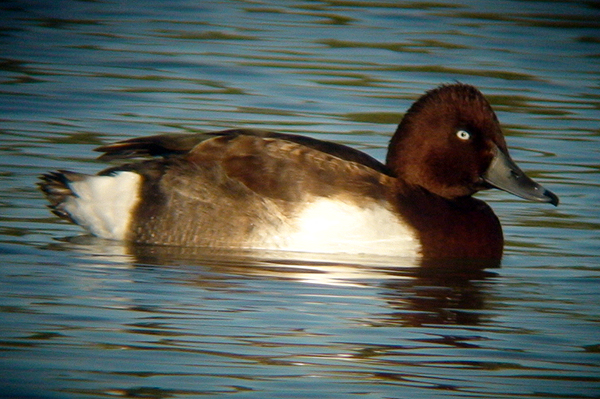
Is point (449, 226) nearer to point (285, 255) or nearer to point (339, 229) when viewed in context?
point (339, 229)

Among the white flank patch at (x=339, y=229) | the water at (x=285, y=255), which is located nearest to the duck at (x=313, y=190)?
the white flank patch at (x=339, y=229)

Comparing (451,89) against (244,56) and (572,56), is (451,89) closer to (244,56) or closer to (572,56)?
(244,56)

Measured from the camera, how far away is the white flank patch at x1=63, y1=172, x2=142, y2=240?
683cm

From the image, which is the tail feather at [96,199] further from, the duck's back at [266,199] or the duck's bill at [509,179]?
the duck's bill at [509,179]

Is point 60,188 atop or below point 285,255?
atop

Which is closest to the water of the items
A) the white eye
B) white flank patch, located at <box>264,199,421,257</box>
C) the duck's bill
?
white flank patch, located at <box>264,199,421,257</box>

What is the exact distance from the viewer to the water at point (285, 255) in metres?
4.64

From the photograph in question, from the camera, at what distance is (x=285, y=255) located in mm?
6477

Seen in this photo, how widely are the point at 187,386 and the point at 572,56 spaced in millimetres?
9910

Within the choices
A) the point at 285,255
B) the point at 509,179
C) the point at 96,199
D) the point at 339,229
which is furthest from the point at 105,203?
the point at 509,179

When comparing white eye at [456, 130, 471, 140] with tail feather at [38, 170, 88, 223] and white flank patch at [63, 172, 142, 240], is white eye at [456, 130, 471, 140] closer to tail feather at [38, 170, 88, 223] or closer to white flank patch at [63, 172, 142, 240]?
white flank patch at [63, 172, 142, 240]

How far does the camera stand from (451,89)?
687 cm

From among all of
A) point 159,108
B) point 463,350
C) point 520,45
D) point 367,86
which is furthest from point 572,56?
point 463,350

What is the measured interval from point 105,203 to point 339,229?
Result: 1.35 m
